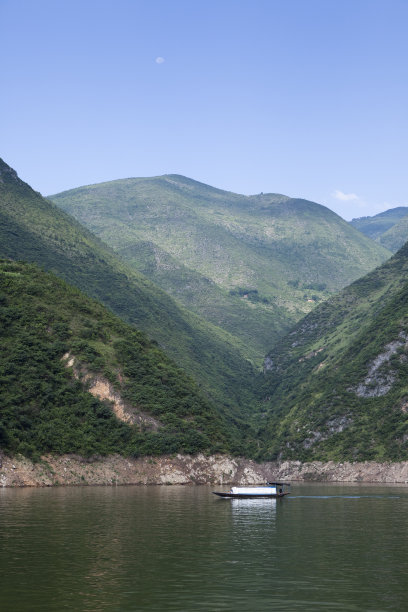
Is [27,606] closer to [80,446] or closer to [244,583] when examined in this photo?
[244,583]

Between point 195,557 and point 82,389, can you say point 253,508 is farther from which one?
point 82,389

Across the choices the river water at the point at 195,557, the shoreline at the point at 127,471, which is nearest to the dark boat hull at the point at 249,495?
the river water at the point at 195,557

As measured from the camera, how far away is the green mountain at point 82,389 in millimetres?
140625

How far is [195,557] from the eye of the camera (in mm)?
58312

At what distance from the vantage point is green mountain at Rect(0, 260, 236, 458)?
140625 millimetres

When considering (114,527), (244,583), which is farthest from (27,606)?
(114,527)

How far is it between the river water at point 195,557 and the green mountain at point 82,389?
36056mm

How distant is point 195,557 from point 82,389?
96030 mm

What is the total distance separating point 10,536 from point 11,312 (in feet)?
316

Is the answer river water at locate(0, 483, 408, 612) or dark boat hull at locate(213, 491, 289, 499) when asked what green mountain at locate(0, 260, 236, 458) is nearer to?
dark boat hull at locate(213, 491, 289, 499)

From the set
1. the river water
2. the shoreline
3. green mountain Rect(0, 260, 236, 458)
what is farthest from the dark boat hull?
green mountain Rect(0, 260, 236, 458)

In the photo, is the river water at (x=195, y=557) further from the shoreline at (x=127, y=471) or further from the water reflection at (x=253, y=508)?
the shoreline at (x=127, y=471)

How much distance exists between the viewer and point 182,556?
192 feet

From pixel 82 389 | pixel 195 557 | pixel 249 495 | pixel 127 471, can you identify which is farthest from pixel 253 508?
pixel 82 389
